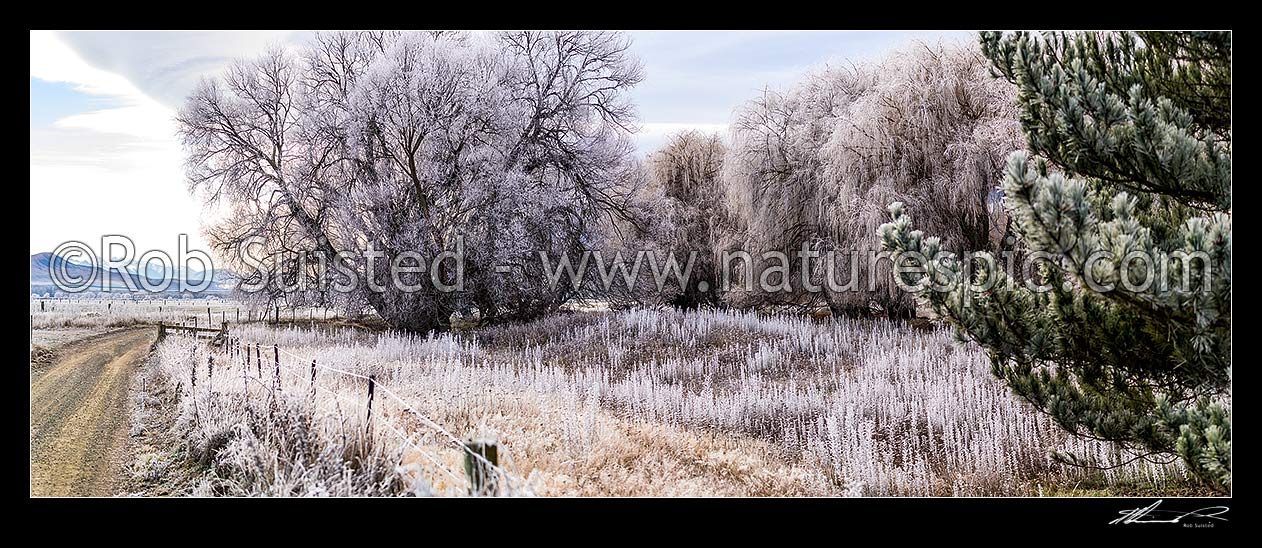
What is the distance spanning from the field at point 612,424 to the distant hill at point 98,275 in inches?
14.8

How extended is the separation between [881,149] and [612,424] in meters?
3.93

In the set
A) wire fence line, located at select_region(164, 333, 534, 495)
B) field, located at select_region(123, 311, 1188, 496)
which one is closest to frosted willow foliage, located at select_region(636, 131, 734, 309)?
field, located at select_region(123, 311, 1188, 496)

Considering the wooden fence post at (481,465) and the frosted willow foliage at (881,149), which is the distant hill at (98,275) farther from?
the frosted willow foliage at (881,149)

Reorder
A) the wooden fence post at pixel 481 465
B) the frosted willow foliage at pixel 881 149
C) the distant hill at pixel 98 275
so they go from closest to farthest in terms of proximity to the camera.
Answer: the wooden fence post at pixel 481 465
the distant hill at pixel 98 275
the frosted willow foliage at pixel 881 149

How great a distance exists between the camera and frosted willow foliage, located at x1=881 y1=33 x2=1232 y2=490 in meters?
2.32

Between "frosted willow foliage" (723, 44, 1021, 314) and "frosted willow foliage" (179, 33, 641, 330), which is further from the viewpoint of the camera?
"frosted willow foliage" (723, 44, 1021, 314)

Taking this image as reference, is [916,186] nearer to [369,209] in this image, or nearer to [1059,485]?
[1059,485]

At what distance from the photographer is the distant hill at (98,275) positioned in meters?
3.55

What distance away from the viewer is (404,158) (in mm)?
5828

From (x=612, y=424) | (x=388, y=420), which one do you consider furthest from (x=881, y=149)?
(x=388, y=420)

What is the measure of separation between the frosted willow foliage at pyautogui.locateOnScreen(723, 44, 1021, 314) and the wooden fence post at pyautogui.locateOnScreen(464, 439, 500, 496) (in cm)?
436
